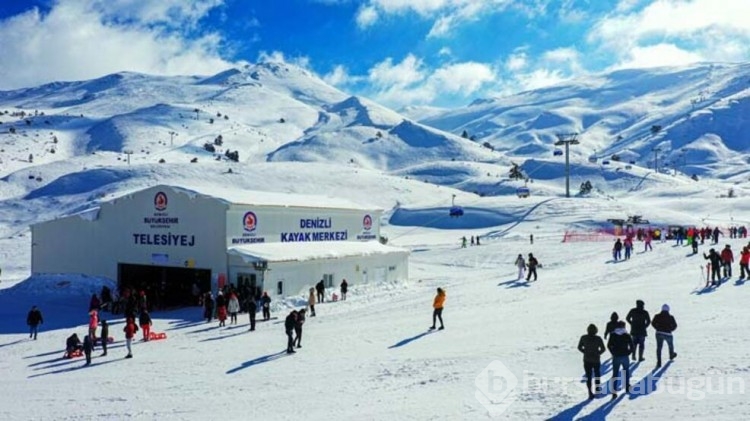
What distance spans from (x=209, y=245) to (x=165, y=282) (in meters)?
4.04

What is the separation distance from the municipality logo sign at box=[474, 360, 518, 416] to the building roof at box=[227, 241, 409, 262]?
1440 centimetres

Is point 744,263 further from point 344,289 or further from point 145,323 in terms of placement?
point 145,323

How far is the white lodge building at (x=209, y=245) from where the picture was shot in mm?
26016

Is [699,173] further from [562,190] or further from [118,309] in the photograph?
[118,309]

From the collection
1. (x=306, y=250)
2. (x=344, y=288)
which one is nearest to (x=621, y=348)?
(x=344, y=288)

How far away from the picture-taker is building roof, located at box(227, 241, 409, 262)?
83.4 ft

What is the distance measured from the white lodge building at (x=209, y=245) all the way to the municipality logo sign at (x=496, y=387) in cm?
1442

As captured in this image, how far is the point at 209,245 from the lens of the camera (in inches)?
1041

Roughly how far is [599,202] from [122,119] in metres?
143

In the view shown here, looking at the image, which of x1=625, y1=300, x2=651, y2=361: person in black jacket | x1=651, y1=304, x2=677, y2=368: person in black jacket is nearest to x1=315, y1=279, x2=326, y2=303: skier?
x1=625, y1=300, x2=651, y2=361: person in black jacket

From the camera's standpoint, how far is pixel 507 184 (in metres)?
101

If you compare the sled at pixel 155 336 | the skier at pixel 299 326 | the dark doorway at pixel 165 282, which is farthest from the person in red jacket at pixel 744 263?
the dark doorway at pixel 165 282

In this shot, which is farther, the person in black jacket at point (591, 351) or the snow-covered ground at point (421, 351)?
the snow-covered ground at point (421, 351)

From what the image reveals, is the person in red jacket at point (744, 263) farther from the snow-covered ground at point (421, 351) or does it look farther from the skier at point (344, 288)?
the skier at point (344, 288)
